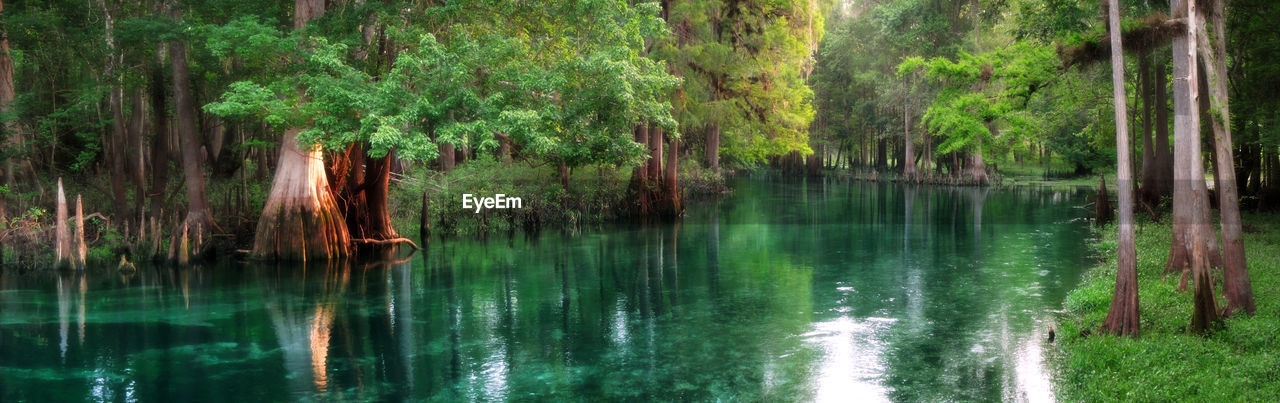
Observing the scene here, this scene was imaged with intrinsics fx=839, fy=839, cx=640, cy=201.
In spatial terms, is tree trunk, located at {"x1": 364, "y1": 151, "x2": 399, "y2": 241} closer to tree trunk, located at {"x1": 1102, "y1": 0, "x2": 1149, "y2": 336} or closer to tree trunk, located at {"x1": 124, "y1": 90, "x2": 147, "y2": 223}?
tree trunk, located at {"x1": 124, "y1": 90, "x2": 147, "y2": 223}

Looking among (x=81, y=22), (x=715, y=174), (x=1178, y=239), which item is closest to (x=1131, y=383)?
(x=1178, y=239)

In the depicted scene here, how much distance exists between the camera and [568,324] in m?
14.6

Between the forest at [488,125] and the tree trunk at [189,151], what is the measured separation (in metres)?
0.06

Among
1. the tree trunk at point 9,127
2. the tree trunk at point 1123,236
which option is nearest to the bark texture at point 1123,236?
the tree trunk at point 1123,236

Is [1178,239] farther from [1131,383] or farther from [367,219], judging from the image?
[367,219]

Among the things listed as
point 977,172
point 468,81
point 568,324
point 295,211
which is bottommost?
point 568,324

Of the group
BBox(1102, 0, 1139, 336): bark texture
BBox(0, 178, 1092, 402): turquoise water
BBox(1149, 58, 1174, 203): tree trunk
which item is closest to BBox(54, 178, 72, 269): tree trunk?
BBox(0, 178, 1092, 402): turquoise water

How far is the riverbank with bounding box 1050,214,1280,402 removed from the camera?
8898mm

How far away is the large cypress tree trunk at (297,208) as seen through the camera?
21.4 meters

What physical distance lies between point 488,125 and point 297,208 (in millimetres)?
6089

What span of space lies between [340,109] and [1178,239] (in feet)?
55.0

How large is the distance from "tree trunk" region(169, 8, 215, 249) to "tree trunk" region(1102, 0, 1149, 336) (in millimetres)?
21190

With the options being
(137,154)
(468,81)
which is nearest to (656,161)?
(468,81)

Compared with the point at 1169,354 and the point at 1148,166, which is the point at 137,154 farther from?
the point at 1148,166
